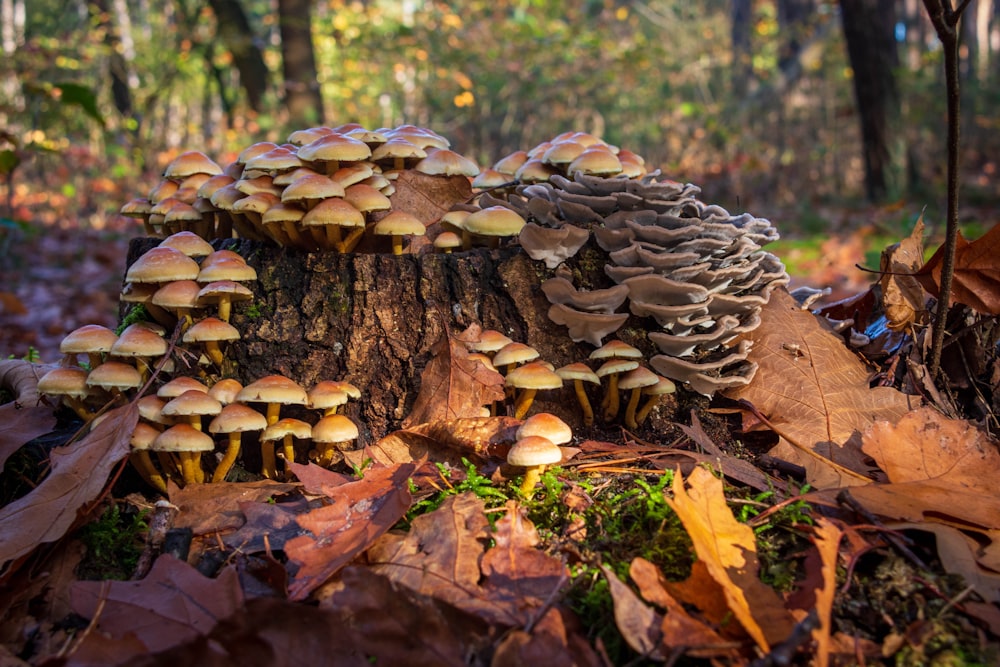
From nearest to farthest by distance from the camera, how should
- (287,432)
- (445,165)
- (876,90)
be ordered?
(287,432) → (445,165) → (876,90)

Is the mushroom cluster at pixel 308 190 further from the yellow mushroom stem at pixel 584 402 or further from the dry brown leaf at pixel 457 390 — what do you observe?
the yellow mushroom stem at pixel 584 402

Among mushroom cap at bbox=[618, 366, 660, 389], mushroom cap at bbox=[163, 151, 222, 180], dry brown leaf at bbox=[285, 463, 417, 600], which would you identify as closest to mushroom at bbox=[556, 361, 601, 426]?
mushroom cap at bbox=[618, 366, 660, 389]

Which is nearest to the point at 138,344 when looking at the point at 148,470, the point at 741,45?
the point at 148,470

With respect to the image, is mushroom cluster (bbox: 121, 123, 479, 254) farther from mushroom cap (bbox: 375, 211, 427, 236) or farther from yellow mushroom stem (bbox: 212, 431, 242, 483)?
yellow mushroom stem (bbox: 212, 431, 242, 483)

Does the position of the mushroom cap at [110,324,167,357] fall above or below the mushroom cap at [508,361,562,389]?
above


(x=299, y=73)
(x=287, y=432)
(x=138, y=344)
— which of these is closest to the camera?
(x=287, y=432)

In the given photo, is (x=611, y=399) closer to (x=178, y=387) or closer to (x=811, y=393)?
(x=811, y=393)

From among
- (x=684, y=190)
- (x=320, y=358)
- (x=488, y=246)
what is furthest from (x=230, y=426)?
(x=684, y=190)
